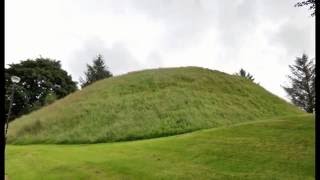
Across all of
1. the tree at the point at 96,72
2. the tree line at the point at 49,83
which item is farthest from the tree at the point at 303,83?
the tree at the point at 96,72

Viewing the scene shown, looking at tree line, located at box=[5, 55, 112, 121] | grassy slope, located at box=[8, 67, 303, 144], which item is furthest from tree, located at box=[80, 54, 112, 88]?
grassy slope, located at box=[8, 67, 303, 144]

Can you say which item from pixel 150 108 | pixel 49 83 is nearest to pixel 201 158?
pixel 150 108

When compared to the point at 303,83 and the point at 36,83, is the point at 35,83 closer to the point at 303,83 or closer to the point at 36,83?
the point at 36,83

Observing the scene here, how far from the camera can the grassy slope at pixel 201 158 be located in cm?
2058

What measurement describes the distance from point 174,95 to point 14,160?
27.5 metres

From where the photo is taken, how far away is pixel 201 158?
23906 mm

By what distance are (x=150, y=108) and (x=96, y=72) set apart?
53.8 meters

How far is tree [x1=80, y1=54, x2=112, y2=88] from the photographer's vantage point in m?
102

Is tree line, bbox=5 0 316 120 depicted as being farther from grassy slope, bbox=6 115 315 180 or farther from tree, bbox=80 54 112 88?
grassy slope, bbox=6 115 315 180

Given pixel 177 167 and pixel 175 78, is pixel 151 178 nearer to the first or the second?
pixel 177 167

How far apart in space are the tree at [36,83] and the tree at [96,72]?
224 inches
